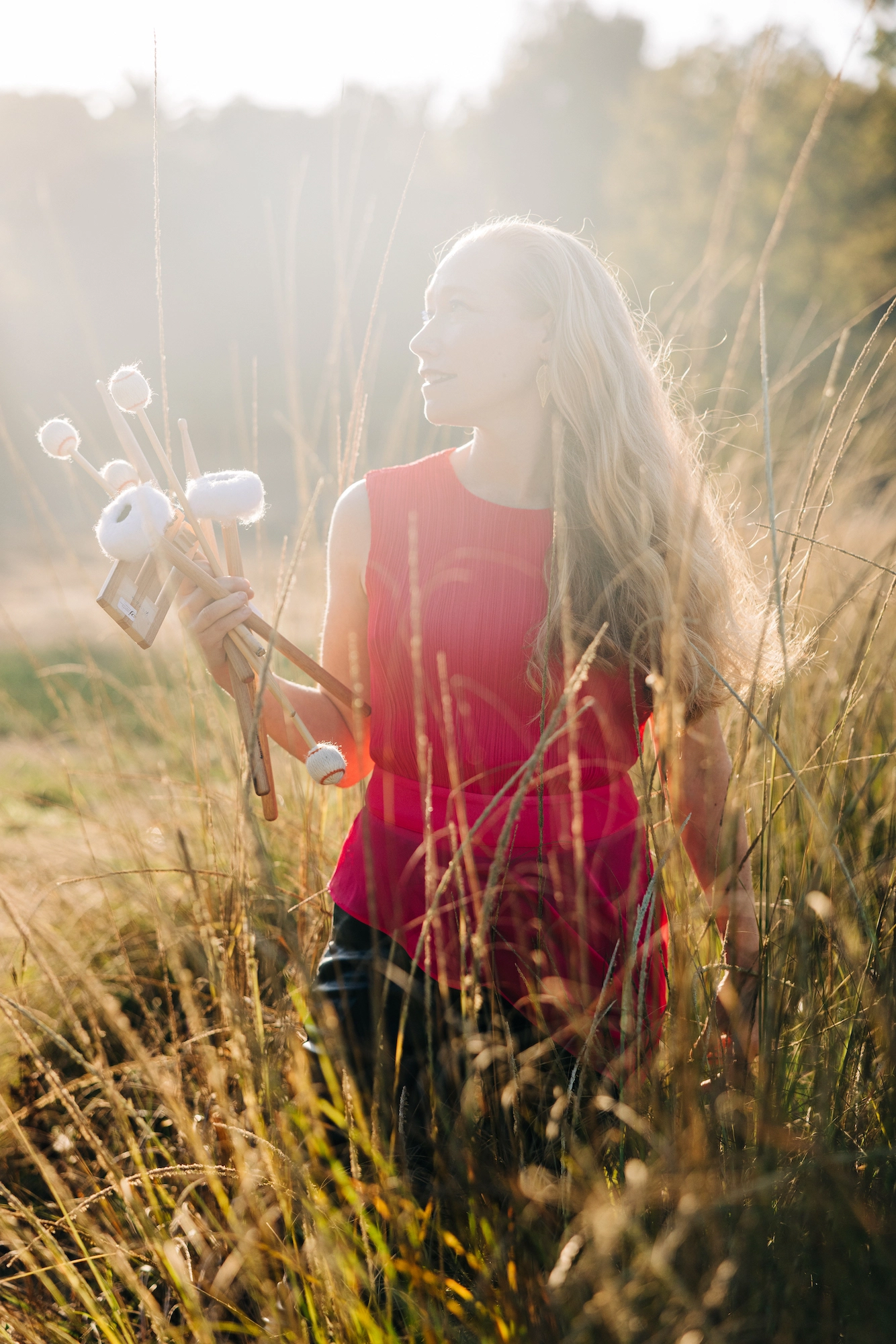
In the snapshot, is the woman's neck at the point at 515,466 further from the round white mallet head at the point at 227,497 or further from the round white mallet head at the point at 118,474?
the round white mallet head at the point at 118,474

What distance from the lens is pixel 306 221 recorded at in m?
9.51

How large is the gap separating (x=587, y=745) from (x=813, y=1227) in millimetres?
700

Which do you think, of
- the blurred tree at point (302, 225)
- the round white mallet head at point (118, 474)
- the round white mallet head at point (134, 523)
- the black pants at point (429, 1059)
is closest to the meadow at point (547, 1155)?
the black pants at point (429, 1059)

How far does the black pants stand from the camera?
860 mm

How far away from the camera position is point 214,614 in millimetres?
1123

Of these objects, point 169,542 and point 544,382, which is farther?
point 544,382

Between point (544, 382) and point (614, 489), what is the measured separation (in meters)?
0.21

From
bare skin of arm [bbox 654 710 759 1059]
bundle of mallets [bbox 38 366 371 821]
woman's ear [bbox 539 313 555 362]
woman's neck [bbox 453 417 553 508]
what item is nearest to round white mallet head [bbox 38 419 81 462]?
bundle of mallets [bbox 38 366 371 821]

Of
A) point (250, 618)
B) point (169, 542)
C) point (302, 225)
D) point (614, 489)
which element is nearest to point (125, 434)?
point (169, 542)

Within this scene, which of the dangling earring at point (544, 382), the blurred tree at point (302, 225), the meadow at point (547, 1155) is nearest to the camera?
the meadow at point (547, 1155)

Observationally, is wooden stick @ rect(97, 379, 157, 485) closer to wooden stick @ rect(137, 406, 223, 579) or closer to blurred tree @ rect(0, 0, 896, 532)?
wooden stick @ rect(137, 406, 223, 579)

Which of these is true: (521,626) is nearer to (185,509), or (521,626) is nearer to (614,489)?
(614,489)

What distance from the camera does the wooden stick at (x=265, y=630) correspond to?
3.59 ft

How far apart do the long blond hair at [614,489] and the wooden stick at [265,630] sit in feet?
0.96
